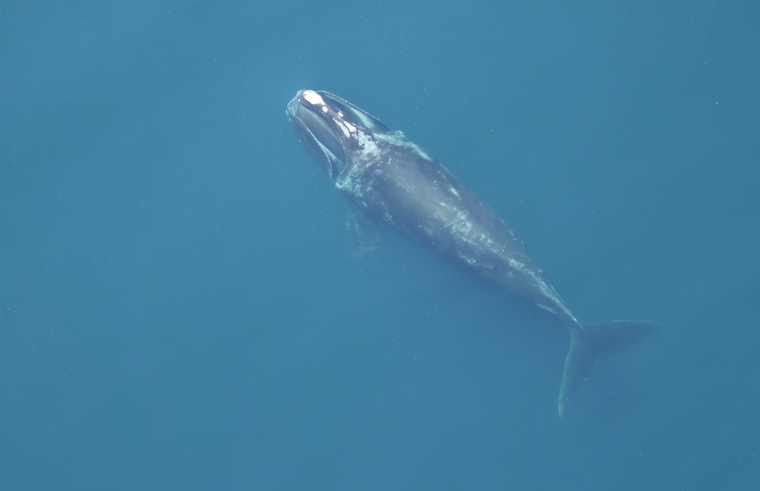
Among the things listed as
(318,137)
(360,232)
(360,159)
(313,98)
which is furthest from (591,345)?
(313,98)

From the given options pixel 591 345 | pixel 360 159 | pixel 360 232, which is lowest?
pixel 591 345

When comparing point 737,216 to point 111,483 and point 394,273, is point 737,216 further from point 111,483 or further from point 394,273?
point 111,483

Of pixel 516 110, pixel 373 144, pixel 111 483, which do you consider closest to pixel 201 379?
pixel 111 483

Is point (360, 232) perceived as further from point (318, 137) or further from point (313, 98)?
point (313, 98)

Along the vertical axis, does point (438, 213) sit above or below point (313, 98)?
below

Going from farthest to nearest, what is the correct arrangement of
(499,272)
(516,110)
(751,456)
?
(516,110), (751,456), (499,272)

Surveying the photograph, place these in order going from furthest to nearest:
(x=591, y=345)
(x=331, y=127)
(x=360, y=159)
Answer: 1. (x=331, y=127)
2. (x=360, y=159)
3. (x=591, y=345)

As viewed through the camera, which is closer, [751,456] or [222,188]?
[751,456]

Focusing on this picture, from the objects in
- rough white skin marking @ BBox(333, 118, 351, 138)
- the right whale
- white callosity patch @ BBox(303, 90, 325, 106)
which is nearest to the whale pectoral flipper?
the right whale
